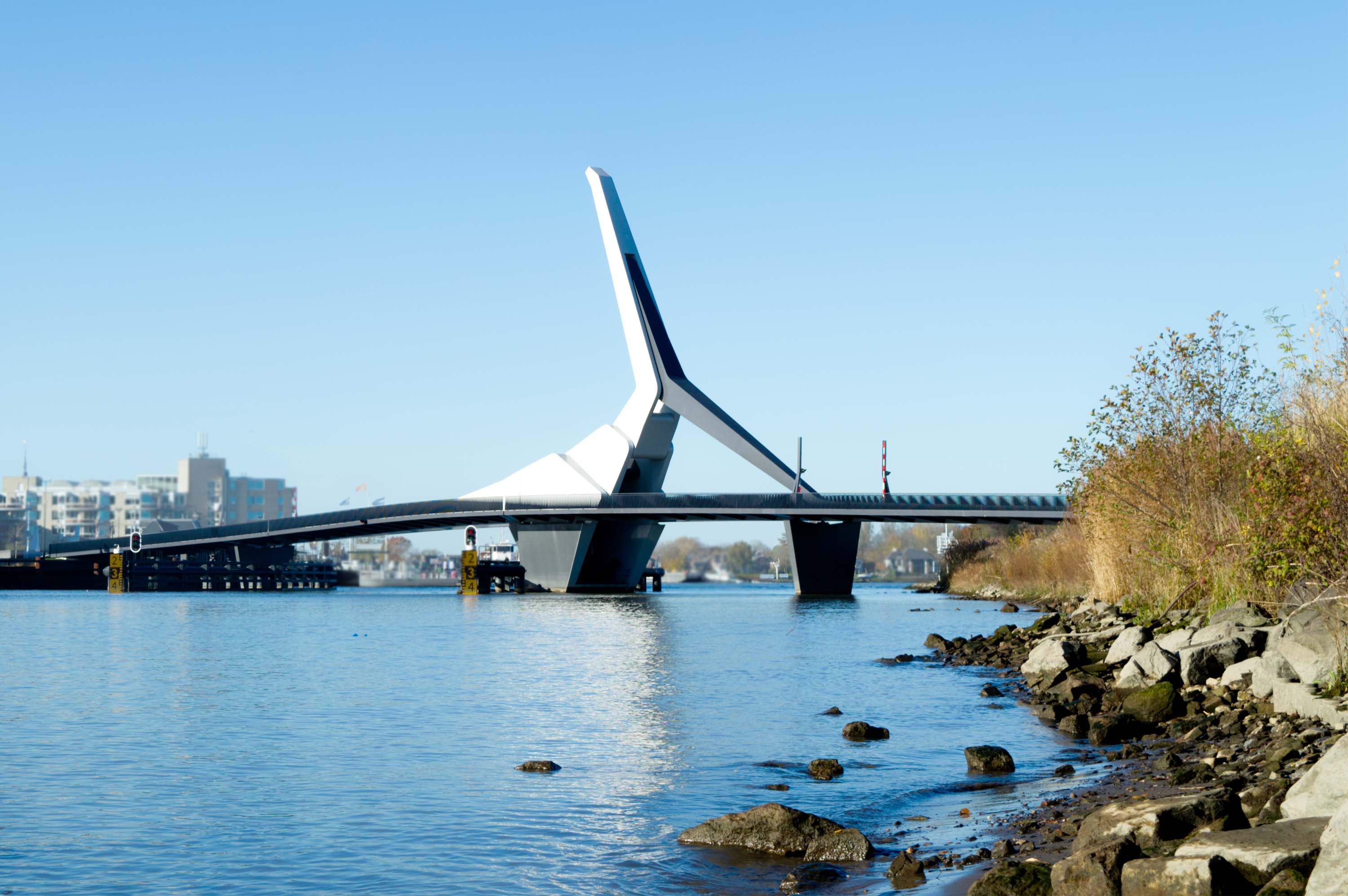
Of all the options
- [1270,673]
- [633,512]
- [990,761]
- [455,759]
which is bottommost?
[455,759]

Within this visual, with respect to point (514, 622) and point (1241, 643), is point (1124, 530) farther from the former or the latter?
point (514, 622)

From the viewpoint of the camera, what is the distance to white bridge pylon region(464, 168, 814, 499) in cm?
9369

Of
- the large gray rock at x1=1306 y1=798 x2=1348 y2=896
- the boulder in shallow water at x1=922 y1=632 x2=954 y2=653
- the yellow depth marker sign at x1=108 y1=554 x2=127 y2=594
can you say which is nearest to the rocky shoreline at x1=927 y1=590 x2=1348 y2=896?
the large gray rock at x1=1306 y1=798 x2=1348 y2=896

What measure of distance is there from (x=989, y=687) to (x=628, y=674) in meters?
10.6

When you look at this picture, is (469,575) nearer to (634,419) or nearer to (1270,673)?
(634,419)

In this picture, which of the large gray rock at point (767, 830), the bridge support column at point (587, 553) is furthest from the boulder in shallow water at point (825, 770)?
the bridge support column at point (587, 553)

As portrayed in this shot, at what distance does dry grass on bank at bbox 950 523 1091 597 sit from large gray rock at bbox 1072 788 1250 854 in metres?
35.2

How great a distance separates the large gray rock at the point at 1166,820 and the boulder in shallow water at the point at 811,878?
89.0 inches

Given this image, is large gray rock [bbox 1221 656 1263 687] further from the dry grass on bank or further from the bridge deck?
the bridge deck

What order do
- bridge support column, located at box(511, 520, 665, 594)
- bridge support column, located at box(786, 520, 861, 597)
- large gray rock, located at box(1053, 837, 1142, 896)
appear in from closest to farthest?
1. large gray rock, located at box(1053, 837, 1142, 896)
2. bridge support column, located at box(786, 520, 861, 597)
3. bridge support column, located at box(511, 520, 665, 594)

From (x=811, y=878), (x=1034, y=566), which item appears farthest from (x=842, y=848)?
(x=1034, y=566)

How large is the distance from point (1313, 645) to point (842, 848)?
7673mm

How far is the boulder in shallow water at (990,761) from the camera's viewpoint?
18.1m

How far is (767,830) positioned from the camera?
13.8 meters
